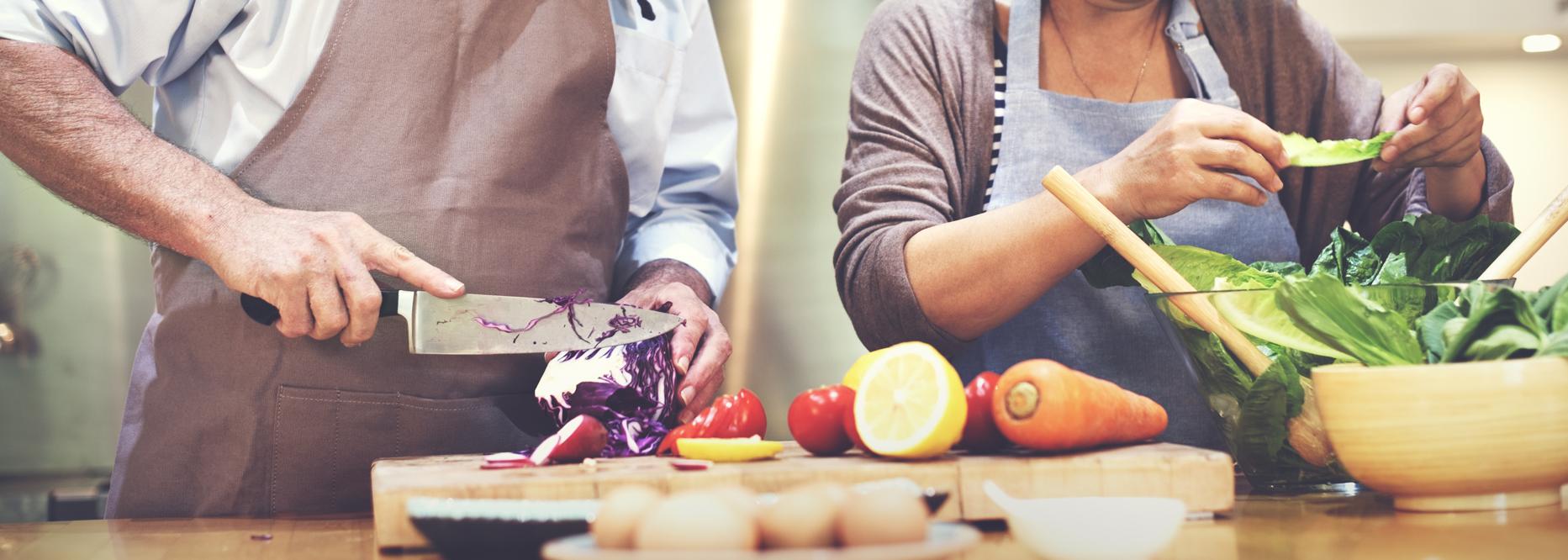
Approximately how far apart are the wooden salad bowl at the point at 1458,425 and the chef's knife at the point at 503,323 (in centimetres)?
82

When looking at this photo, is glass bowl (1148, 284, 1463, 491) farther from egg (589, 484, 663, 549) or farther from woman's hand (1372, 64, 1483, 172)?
egg (589, 484, 663, 549)

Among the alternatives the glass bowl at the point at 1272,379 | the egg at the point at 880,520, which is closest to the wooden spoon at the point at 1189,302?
the glass bowl at the point at 1272,379

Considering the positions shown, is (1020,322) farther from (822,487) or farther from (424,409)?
(822,487)

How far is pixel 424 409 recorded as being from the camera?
149 cm

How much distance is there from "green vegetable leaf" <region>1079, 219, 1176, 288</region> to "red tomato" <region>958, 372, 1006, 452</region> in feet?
0.98

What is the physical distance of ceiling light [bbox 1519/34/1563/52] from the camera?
8.43 feet

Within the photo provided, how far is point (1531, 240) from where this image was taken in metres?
1.18

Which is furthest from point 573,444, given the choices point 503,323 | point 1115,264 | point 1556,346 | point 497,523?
point 1556,346

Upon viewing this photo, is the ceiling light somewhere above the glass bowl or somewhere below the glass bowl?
above

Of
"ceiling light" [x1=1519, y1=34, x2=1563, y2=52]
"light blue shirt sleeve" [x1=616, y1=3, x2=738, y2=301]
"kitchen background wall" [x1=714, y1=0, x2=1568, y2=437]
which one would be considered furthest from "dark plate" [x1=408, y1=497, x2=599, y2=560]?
"ceiling light" [x1=1519, y1=34, x2=1563, y2=52]

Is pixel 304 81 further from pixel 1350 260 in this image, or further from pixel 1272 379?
pixel 1350 260

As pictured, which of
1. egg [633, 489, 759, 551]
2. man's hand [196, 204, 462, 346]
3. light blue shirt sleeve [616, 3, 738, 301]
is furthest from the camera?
light blue shirt sleeve [616, 3, 738, 301]

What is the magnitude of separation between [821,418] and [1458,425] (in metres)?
0.58

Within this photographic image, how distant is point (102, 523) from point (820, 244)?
1.59m
